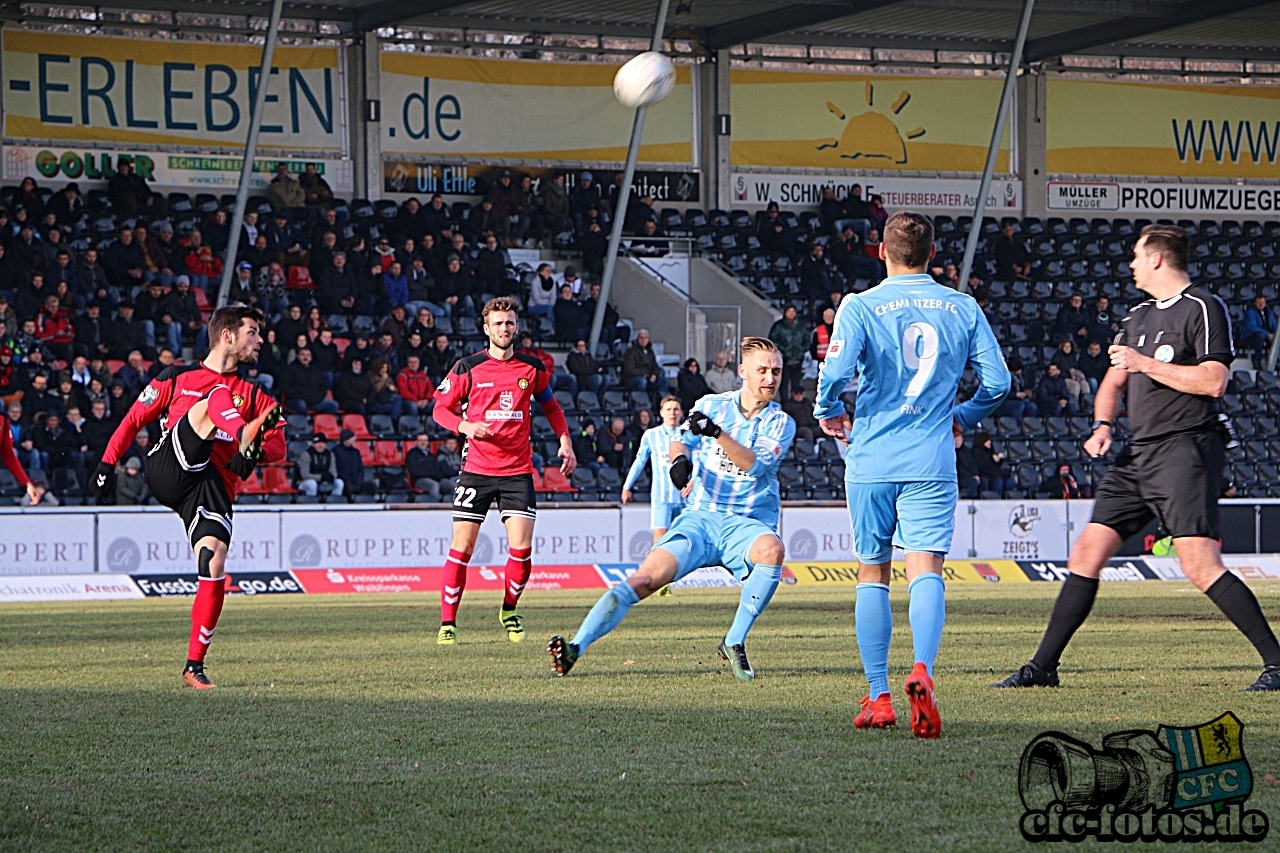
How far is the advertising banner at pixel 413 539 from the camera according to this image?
2044 centimetres

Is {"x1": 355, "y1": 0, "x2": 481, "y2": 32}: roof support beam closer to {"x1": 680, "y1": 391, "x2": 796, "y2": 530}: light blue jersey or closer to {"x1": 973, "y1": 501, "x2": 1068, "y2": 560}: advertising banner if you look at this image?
{"x1": 973, "y1": 501, "x2": 1068, "y2": 560}: advertising banner

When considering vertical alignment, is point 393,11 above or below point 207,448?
above

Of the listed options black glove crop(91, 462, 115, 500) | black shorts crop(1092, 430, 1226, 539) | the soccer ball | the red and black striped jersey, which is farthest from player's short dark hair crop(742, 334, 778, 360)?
the soccer ball

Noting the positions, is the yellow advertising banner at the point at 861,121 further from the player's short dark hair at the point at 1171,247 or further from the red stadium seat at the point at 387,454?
the player's short dark hair at the point at 1171,247

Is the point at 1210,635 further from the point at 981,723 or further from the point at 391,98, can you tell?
the point at 391,98

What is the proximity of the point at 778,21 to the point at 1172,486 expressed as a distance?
27.1 meters

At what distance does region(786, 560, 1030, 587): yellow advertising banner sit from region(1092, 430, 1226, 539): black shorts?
13.4 m

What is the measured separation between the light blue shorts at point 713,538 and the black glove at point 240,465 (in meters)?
2.28

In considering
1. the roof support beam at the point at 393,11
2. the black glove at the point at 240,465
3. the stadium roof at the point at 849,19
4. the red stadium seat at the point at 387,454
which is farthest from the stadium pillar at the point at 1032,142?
the black glove at the point at 240,465

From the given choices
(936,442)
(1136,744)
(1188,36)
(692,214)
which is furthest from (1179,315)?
(1188,36)

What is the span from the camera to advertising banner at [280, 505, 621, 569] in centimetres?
2044

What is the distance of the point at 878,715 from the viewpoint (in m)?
6.46

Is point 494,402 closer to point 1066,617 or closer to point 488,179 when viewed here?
point 1066,617

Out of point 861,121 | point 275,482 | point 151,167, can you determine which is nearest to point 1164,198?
point 861,121
